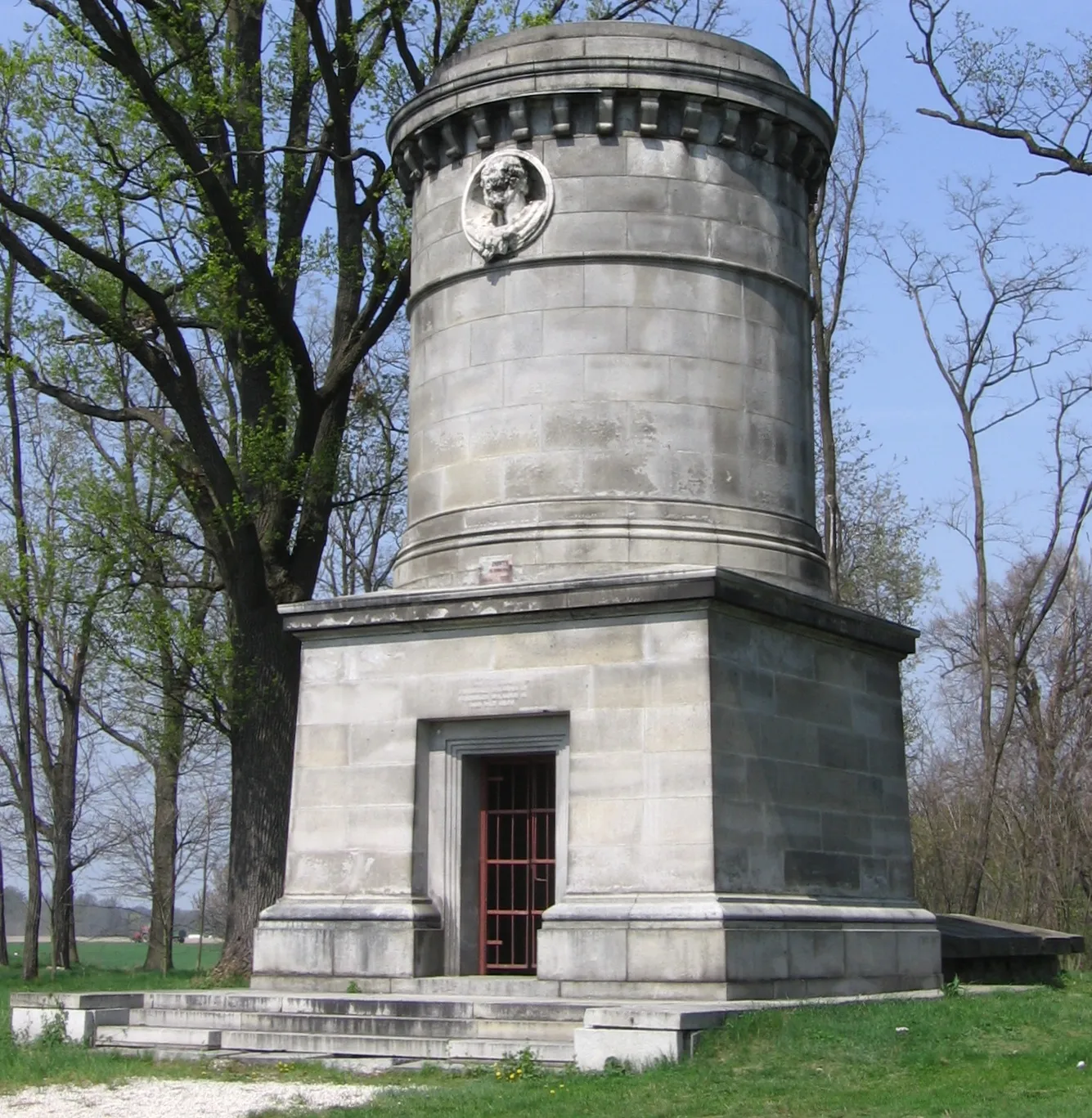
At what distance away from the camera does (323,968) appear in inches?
623

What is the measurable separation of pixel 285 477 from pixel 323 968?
769cm

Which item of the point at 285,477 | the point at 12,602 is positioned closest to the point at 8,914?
the point at 12,602

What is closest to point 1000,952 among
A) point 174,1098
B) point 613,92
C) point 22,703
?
point 613,92

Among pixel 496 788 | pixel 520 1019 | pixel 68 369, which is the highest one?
pixel 68 369

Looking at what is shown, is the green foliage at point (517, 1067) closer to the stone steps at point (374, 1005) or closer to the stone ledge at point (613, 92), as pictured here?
the stone steps at point (374, 1005)

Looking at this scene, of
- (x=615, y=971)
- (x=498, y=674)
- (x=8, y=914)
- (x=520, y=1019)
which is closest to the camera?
(x=520, y=1019)

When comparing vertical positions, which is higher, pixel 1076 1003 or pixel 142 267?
pixel 142 267

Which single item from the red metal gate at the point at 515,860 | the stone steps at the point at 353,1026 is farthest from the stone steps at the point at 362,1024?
the red metal gate at the point at 515,860

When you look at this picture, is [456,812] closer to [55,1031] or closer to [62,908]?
[55,1031]

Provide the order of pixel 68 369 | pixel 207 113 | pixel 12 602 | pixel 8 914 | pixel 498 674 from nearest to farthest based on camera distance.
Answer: pixel 498 674
pixel 207 113
pixel 68 369
pixel 12 602
pixel 8 914

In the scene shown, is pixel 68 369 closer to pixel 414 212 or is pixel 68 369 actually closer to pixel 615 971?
pixel 414 212

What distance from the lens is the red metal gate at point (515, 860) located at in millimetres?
16141

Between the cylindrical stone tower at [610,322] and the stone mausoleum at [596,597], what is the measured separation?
0.03 metres

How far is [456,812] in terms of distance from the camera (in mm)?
16031
